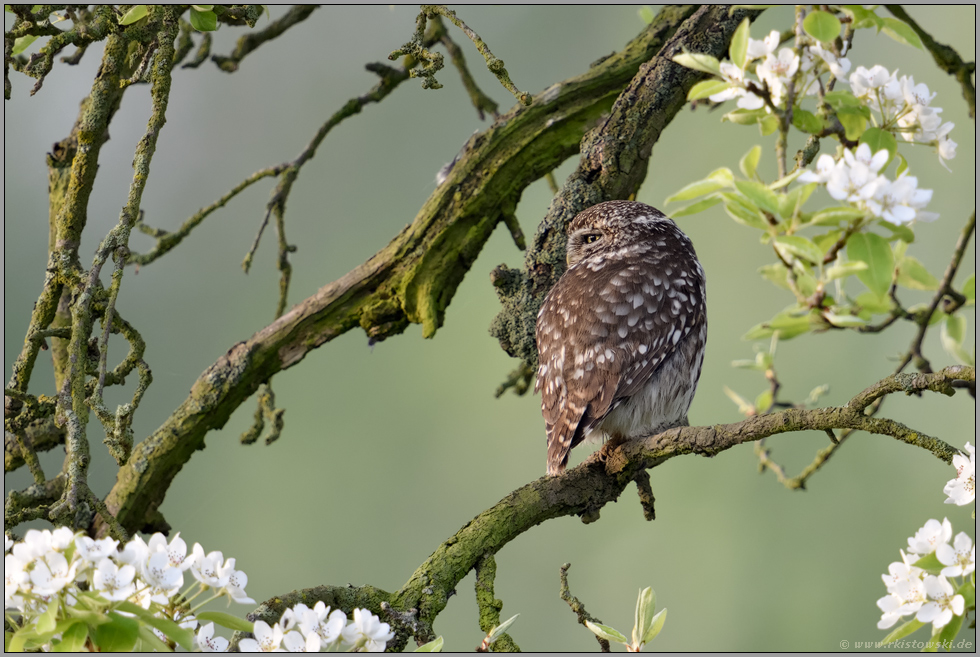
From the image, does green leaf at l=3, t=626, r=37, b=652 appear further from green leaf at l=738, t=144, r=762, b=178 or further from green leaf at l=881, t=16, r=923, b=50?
green leaf at l=881, t=16, r=923, b=50

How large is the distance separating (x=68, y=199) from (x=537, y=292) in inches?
45.9

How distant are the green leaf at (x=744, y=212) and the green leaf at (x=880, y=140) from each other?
0.23 metres

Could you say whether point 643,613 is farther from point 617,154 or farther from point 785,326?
point 617,154

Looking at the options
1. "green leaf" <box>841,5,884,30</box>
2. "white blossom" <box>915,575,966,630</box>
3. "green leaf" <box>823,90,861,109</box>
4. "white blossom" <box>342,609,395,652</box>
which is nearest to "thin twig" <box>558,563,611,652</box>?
"white blossom" <box>342,609,395,652</box>

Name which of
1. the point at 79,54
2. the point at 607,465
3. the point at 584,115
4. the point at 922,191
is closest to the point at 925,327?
the point at 922,191

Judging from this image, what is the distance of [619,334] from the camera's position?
1.79 meters

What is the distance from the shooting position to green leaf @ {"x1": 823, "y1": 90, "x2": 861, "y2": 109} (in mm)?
957

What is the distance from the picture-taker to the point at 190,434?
1.93m

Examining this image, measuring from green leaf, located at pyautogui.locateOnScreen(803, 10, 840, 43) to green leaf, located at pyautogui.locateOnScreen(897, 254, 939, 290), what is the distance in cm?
30

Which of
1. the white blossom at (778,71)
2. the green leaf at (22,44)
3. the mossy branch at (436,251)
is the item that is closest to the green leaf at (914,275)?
the white blossom at (778,71)

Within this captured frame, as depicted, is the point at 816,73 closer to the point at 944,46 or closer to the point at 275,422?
the point at 944,46

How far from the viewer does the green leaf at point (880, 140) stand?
97 centimetres

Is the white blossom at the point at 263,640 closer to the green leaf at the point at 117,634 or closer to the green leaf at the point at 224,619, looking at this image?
the green leaf at the point at 224,619

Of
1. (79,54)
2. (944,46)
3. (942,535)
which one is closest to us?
(942,535)
